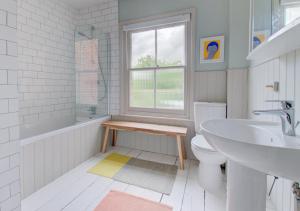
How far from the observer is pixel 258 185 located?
0.87 meters

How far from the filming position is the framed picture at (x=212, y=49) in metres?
2.26

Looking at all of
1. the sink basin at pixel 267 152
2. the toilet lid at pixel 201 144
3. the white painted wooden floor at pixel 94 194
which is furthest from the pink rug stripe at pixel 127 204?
the sink basin at pixel 267 152

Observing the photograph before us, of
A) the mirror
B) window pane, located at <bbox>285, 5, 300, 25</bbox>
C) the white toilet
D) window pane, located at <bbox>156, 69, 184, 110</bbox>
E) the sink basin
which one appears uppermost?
the mirror

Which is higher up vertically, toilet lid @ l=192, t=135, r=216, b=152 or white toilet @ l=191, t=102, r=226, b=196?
toilet lid @ l=192, t=135, r=216, b=152

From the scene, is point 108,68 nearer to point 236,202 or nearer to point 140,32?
point 140,32

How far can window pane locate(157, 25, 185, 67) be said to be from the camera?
8.35ft

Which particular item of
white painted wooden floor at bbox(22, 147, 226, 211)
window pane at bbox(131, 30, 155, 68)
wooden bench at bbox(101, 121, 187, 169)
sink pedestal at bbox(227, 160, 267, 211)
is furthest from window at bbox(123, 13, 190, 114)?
sink pedestal at bbox(227, 160, 267, 211)

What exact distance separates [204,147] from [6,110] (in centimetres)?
174

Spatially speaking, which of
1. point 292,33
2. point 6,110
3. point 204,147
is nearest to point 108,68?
point 6,110

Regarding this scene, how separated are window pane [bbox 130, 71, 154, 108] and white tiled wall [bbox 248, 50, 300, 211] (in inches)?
60.3

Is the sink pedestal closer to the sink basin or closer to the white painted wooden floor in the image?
the sink basin

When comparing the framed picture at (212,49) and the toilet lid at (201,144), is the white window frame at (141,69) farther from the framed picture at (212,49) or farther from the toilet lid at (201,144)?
the toilet lid at (201,144)

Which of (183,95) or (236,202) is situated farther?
(183,95)

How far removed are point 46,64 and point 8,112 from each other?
72.6 inches
